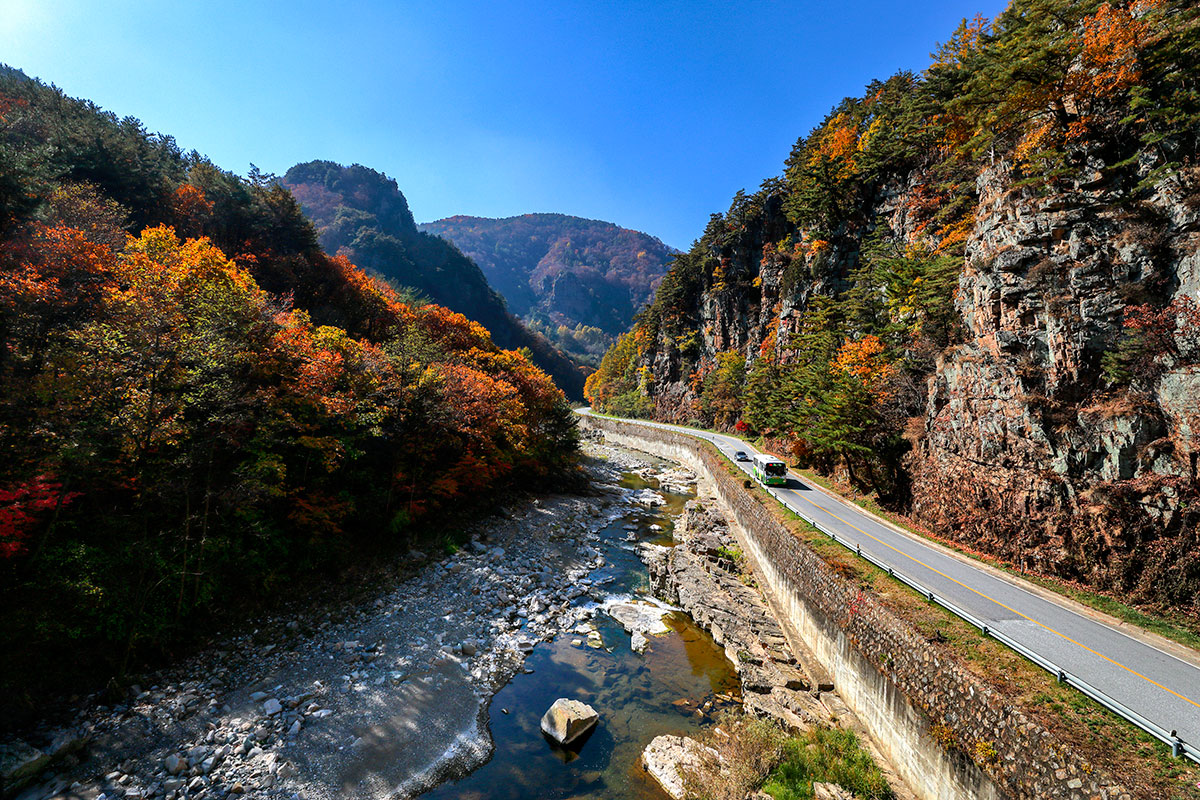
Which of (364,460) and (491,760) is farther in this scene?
(364,460)

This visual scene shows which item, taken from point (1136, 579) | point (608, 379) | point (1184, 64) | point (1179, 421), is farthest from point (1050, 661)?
point (608, 379)

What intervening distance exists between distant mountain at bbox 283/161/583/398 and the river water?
9902 cm

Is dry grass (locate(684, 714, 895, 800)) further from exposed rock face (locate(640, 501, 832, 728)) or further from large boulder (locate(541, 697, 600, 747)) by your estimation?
large boulder (locate(541, 697, 600, 747))

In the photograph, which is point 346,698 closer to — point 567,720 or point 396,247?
point 567,720

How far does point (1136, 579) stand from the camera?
1020 cm

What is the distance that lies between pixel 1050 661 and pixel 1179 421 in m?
7.16

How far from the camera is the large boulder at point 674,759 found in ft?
29.1

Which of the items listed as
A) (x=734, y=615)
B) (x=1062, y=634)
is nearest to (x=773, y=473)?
(x=734, y=615)

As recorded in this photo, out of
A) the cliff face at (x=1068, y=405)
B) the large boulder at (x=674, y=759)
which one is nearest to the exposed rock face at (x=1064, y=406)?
the cliff face at (x=1068, y=405)

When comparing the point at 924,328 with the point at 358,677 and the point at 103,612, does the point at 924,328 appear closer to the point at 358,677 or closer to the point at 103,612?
the point at 358,677

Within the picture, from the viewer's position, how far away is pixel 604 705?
1130cm

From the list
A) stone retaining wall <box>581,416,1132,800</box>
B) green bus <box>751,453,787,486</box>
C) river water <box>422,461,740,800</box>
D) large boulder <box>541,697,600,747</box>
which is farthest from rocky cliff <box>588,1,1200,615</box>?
large boulder <box>541,697,600,747</box>

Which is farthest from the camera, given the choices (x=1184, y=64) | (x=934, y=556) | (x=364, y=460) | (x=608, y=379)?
(x=608, y=379)

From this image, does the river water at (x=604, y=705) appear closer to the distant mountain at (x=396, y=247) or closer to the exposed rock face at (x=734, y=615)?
the exposed rock face at (x=734, y=615)
